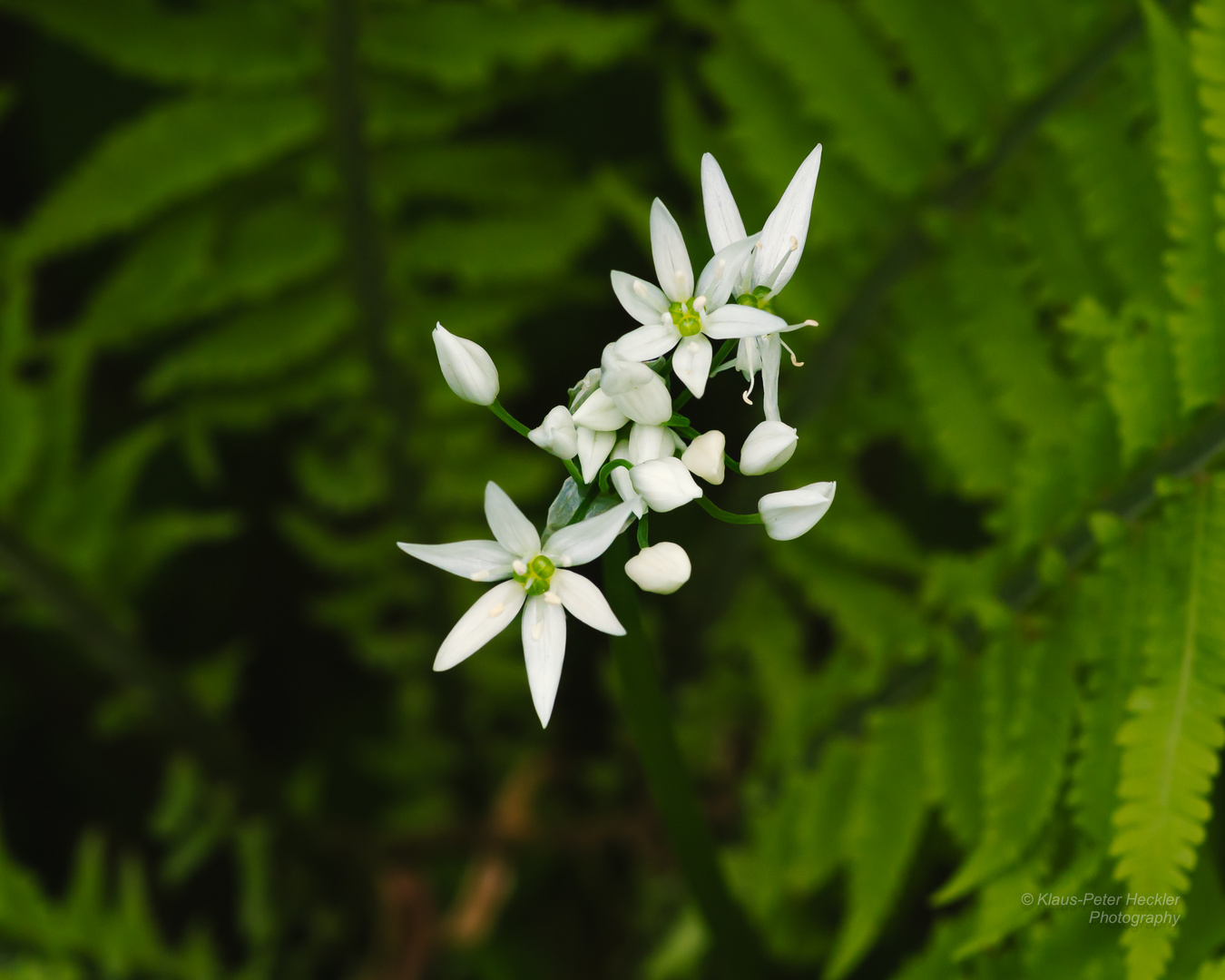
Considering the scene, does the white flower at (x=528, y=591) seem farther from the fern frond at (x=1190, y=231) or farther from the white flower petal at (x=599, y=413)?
the fern frond at (x=1190, y=231)

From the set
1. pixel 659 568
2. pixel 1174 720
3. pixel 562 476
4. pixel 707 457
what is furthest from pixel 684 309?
pixel 562 476

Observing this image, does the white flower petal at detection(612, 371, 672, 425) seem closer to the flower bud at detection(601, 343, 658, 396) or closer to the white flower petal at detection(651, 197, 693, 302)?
the flower bud at detection(601, 343, 658, 396)

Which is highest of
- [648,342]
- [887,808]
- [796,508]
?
[648,342]

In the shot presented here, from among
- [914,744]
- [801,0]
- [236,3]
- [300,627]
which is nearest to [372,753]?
[300,627]

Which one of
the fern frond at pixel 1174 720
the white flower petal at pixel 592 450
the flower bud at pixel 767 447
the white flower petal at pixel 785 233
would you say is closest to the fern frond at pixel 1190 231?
the fern frond at pixel 1174 720

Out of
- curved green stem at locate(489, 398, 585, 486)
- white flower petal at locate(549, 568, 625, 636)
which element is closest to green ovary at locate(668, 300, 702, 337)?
curved green stem at locate(489, 398, 585, 486)

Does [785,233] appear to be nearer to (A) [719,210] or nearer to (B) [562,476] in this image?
(A) [719,210]

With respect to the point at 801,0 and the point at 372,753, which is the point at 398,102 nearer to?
the point at 801,0
